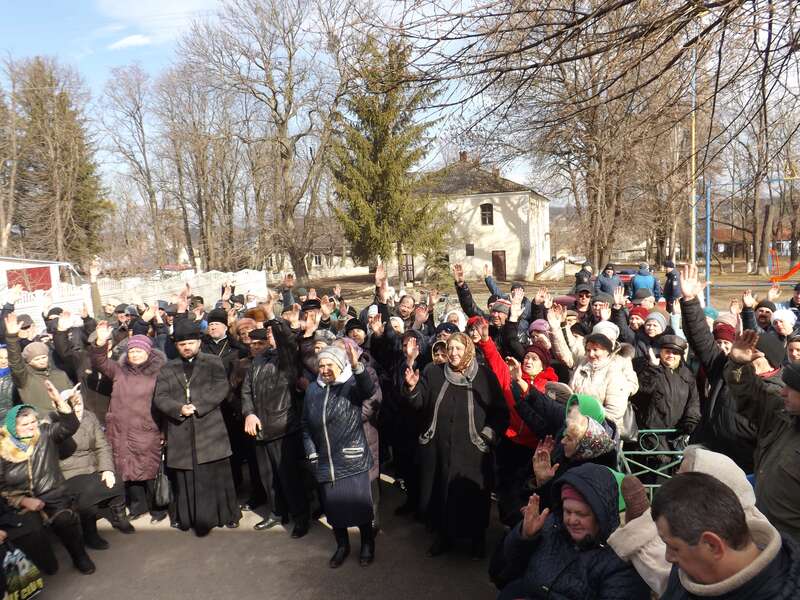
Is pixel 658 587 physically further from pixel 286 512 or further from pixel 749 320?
pixel 749 320

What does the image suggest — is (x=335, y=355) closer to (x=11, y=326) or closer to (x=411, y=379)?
(x=411, y=379)

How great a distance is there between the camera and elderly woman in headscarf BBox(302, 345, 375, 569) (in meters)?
4.07

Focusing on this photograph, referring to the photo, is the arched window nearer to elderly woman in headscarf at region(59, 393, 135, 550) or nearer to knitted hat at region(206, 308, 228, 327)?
knitted hat at region(206, 308, 228, 327)

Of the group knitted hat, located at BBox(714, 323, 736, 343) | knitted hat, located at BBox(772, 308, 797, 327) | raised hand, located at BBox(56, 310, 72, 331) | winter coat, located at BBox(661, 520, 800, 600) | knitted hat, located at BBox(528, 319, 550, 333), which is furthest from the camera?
raised hand, located at BBox(56, 310, 72, 331)

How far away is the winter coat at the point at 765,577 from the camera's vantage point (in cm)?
154

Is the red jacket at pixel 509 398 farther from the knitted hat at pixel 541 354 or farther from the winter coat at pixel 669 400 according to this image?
the winter coat at pixel 669 400

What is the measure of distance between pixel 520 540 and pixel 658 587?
68 cm

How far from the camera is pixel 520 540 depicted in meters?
2.60

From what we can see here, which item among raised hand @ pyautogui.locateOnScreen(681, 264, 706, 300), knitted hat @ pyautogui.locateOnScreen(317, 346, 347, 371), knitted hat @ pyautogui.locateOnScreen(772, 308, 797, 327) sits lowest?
knitted hat @ pyautogui.locateOnScreen(772, 308, 797, 327)

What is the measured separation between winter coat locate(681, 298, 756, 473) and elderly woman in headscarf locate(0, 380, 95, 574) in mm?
4481

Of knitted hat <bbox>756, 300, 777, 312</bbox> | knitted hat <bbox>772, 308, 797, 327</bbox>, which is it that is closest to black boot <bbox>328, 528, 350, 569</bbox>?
knitted hat <bbox>772, 308, 797, 327</bbox>

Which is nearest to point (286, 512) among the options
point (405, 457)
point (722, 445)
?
point (405, 457)

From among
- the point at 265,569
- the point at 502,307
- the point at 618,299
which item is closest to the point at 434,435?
the point at 265,569

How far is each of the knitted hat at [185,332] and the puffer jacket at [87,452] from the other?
90 centimetres
